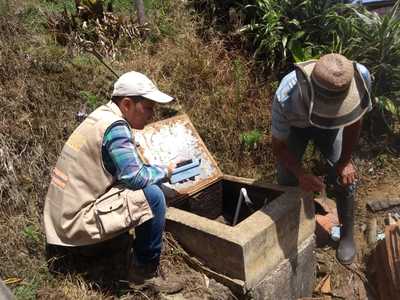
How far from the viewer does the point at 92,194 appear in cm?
269

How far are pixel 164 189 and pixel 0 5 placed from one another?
3.29 meters

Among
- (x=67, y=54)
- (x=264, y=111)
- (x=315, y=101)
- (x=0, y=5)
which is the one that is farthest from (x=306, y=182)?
(x=0, y=5)

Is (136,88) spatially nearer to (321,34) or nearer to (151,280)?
(151,280)

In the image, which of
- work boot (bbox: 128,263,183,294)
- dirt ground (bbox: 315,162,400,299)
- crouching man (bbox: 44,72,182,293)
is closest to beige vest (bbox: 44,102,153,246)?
crouching man (bbox: 44,72,182,293)

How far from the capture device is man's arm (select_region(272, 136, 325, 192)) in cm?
307

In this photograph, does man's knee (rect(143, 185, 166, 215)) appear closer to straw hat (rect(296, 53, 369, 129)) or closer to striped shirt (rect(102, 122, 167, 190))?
striped shirt (rect(102, 122, 167, 190))

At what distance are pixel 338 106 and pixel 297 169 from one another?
2.15 feet

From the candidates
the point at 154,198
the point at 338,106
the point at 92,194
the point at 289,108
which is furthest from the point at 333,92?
the point at 92,194

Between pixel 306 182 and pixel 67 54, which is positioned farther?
pixel 67 54

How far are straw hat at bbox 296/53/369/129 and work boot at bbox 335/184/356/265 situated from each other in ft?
3.15

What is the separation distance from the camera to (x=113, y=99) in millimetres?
2701

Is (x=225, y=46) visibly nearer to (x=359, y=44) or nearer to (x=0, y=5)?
(x=359, y=44)

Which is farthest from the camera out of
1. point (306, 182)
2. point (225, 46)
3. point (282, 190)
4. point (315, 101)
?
point (225, 46)

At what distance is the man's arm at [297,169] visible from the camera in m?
3.07
